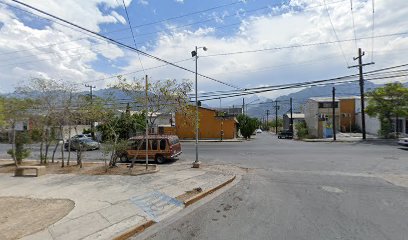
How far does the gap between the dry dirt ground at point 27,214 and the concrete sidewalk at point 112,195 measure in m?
0.28

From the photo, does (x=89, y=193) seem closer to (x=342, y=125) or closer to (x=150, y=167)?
(x=150, y=167)

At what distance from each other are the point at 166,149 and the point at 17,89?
862 centimetres

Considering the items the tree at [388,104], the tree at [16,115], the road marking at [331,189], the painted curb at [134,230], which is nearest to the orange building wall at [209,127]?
the tree at [388,104]

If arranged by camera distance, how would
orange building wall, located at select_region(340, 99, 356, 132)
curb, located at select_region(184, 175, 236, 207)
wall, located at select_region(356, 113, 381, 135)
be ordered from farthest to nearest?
orange building wall, located at select_region(340, 99, 356, 132)
wall, located at select_region(356, 113, 381, 135)
curb, located at select_region(184, 175, 236, 207)

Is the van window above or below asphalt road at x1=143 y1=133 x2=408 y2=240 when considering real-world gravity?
above

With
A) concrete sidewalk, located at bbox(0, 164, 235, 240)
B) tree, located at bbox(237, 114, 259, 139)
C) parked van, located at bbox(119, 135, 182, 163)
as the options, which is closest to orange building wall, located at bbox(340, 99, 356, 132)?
tree, located at bbox(237, 114, 259, 139)

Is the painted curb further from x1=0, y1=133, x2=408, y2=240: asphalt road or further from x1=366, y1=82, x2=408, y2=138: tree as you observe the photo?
x1=366, y1=82, x2=408, y2=138: tree

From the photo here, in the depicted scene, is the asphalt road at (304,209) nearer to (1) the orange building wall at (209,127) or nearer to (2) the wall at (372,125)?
(1) the orange building wall at (209,127)

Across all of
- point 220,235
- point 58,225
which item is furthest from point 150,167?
point 220,235

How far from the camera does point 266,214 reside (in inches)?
318

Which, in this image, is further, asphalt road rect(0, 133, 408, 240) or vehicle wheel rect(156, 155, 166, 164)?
vehicle wheel rect(156, 155, 166, 164)

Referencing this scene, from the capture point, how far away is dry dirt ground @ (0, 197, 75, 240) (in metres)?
6.77

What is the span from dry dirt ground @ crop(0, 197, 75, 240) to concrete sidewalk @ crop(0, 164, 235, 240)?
0.28 metres

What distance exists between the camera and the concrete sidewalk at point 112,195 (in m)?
6.91
